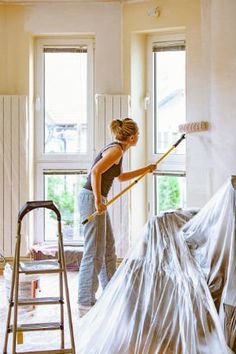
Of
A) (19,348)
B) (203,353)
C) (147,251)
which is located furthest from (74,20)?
(203,353)

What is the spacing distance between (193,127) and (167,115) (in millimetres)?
548

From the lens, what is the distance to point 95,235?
336cm

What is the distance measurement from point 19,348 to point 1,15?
2.96m

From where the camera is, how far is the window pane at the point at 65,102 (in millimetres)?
4902

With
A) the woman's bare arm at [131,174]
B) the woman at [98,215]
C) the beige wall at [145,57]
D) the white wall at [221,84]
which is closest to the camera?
the woman at [98,215]

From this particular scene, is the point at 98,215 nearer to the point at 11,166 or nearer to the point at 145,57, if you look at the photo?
the point at 11,166

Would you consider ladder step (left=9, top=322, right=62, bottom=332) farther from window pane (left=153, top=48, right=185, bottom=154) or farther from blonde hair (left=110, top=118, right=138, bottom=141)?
window pane (left=153, top=48, right=185, bottom=154)

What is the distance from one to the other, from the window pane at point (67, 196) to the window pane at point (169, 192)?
26.8 inches

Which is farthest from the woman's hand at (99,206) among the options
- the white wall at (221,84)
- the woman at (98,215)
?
the white wall at (221,84)

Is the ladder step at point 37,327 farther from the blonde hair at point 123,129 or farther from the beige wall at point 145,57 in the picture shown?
the beige wall at point 145,57

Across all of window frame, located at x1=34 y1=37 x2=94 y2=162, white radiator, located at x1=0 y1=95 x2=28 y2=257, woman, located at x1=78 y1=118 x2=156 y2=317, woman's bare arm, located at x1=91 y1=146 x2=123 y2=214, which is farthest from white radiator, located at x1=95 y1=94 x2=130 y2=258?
woman's bare arm, located at x1=91 y1=146 x2=123 y2=214

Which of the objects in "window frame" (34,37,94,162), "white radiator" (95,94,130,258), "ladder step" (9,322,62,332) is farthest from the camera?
"window frame" (34,37,94,162)

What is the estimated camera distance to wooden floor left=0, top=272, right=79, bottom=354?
2.96 m

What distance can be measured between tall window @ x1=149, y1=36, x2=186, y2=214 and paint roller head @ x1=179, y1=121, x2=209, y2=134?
0.83ft
